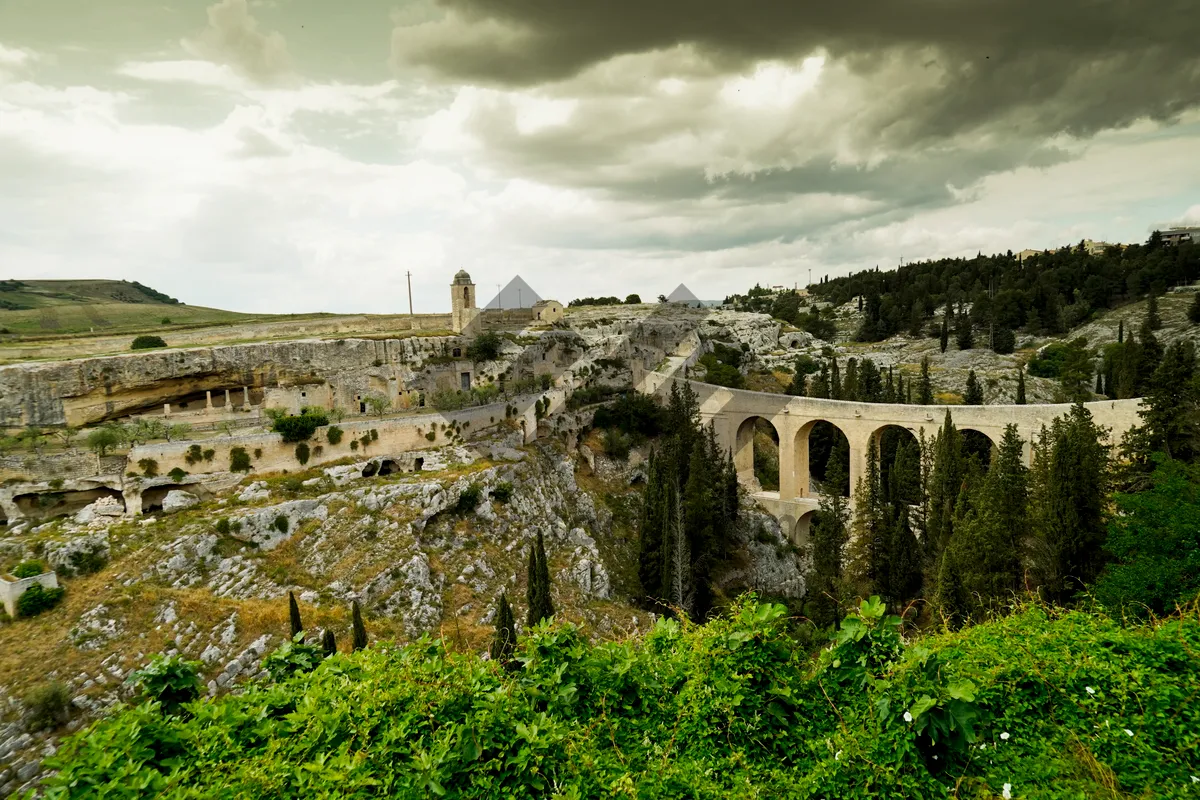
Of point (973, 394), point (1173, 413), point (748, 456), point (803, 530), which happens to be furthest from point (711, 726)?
point (973, 394)

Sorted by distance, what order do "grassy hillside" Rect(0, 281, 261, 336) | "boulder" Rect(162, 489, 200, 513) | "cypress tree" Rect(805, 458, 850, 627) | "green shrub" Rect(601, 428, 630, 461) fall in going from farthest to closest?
"grassy hillside" Rect(0, 281, 261, 336) → "green shrub" Rect(601, 428, 630, 461) → "cypress tree" Rect(805, 458, 850, 627) → "boulder" Rect(162, 489, 200, 513)

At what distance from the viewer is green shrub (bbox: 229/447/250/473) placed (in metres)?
24.3

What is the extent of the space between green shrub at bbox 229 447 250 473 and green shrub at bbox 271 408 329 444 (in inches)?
61.4

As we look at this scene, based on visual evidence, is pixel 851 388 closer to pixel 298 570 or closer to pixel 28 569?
pixel 298 570

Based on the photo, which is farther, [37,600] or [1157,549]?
[37,600]

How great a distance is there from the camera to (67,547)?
18.9m

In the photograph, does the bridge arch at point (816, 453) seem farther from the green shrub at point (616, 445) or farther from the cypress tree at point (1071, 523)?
the cypress tree at point (1071, 523)

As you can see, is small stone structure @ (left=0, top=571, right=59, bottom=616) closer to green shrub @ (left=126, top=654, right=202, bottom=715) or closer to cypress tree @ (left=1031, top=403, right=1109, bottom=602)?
green shrub @ (left=126, top=654, right=202, bottom=715)

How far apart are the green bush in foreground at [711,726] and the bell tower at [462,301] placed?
103 ft

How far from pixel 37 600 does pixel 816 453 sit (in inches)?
1593

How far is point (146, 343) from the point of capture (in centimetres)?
2994

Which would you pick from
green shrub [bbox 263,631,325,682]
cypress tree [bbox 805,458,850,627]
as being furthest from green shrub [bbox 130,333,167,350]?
cypress tree [bbox 805,458,850,627]

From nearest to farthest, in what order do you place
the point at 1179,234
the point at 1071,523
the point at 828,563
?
the point at 1071,523, the point at 828,563, the point at 1179,234

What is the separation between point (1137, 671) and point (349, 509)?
75.5ft
